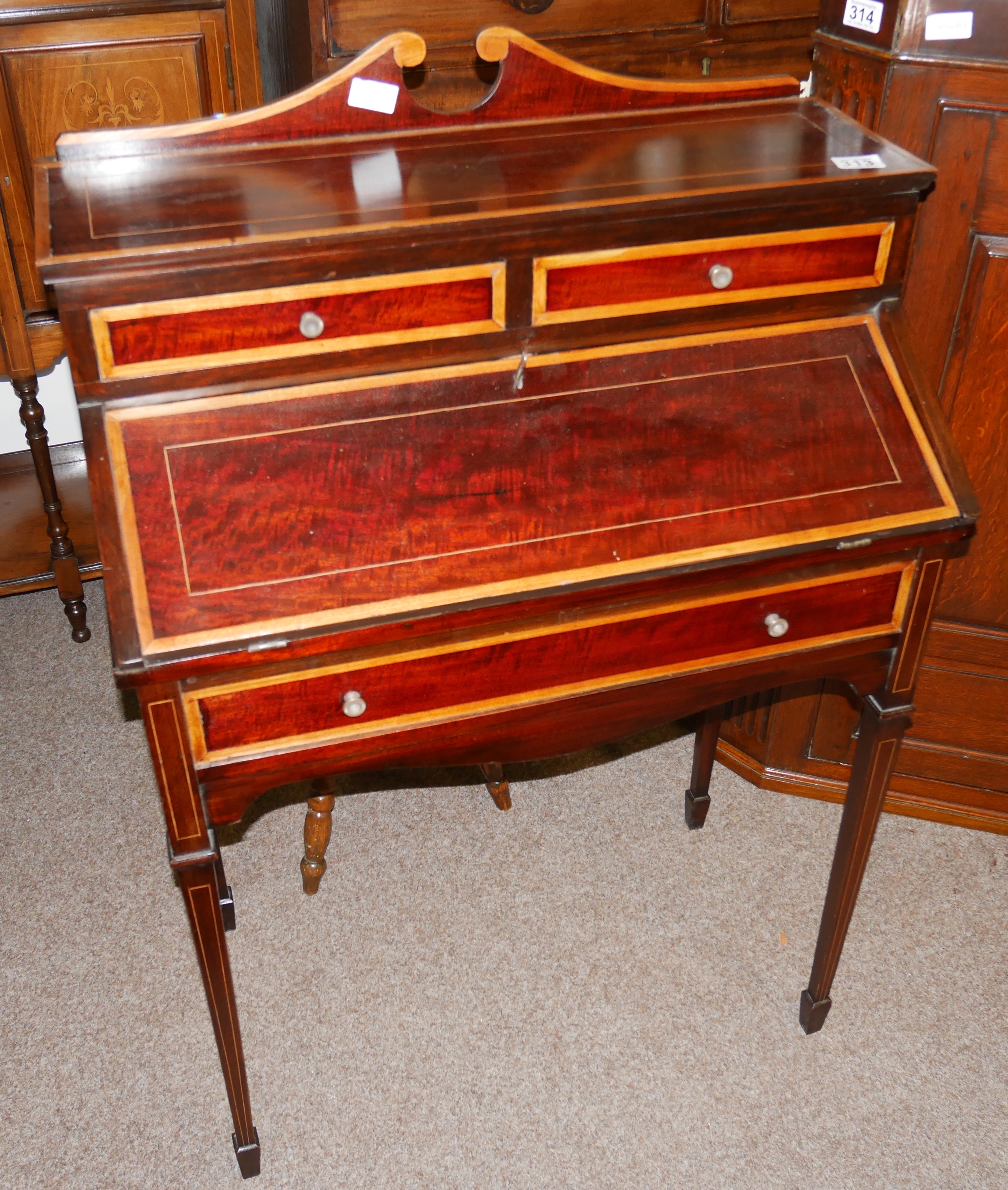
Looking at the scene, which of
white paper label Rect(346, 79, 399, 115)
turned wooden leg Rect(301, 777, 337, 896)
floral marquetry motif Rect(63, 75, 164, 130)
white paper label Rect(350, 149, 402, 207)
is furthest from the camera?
floral marquetry motif Rect(63, 75, 164, 130)

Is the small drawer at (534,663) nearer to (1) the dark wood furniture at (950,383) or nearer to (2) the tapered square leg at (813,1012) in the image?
(1) the dark wood furniture at (950,383)

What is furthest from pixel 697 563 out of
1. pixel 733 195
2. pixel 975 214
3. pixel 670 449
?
pixel 975 214

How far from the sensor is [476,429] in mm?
1618

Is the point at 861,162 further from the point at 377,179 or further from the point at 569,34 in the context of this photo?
the point at 569,34

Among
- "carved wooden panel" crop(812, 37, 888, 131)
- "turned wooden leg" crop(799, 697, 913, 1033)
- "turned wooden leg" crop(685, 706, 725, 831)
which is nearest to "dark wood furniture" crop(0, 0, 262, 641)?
"carved wooden panel" crop(812, 37, 888, 131)

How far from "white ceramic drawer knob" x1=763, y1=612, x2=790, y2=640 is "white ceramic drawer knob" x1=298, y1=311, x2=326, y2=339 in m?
0.76

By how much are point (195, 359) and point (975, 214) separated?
56.8 inches

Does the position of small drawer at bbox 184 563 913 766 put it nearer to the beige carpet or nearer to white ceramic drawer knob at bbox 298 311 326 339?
white ceramic drawer knob at bbox 298 311 326 339

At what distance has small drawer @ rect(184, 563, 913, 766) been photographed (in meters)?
1.52

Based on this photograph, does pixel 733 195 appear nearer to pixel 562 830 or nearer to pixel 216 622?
pixel 216 622

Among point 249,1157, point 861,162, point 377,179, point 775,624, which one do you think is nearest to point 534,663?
point 775,624

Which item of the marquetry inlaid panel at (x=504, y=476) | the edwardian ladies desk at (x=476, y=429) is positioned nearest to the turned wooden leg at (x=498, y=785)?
the edwardian ladies desk at (x=476, y=429)

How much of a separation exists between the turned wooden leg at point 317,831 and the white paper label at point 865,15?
5.69 feet

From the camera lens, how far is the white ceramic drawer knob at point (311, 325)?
1.57 meters
